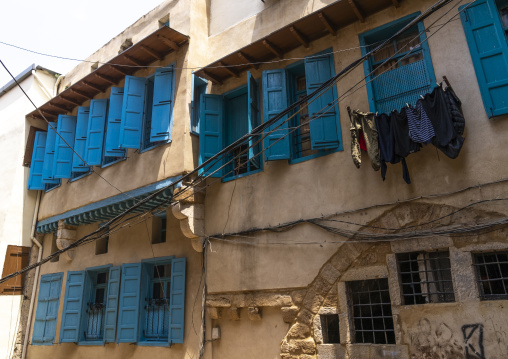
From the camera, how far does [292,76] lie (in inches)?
321

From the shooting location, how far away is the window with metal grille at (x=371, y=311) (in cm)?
596

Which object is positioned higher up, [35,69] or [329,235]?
[35,69]

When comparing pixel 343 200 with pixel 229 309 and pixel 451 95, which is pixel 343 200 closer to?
pixel 451 95

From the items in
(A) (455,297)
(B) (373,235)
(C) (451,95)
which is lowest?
(A) (455,297)

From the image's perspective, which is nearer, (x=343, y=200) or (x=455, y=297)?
(x=455, y=297)

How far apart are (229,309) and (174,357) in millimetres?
1836

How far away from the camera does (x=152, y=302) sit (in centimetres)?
899

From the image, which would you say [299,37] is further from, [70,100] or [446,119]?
[70,100]

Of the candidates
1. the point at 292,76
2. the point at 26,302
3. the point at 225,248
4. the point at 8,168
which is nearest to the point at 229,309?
the point at 225,248

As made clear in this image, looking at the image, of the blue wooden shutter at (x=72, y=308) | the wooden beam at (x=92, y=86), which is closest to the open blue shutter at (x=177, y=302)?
the blue wooden shutter at (x=72, y=308)

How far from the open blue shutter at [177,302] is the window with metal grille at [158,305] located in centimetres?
42

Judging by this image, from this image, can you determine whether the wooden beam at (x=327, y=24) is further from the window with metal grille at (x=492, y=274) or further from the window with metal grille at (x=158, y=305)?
the window with metal grille at (x=158, y=305)

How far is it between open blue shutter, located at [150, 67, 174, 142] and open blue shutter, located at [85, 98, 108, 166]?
7.08 ft

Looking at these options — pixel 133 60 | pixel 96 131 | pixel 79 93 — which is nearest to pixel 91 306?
pixel 96 131
